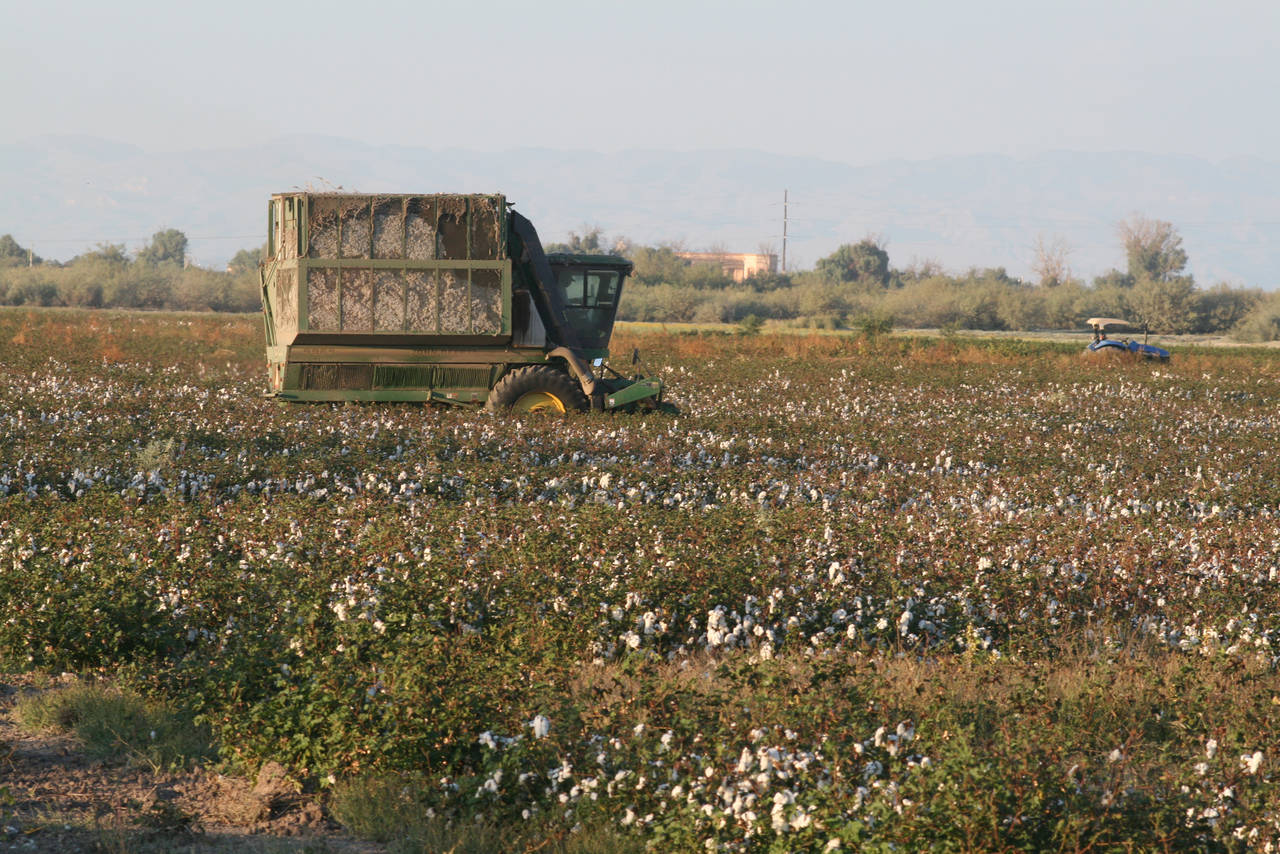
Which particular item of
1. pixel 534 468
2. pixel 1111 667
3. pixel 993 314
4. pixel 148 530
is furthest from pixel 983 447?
pixel 993 314

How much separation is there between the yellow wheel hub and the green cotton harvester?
15 mm

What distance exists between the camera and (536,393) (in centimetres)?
1806

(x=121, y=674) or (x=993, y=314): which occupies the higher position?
(x=993, y=314)

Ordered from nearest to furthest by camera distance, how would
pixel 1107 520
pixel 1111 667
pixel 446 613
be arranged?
pixel 1111 667, pixel 446 613, pixel 1107 520

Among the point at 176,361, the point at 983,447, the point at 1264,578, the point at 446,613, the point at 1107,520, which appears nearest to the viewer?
the point at 446,613

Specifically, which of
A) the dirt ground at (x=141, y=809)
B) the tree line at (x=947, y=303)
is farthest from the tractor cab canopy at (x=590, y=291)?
the tree line at (x=947, y=303)

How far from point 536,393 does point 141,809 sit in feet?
42.5

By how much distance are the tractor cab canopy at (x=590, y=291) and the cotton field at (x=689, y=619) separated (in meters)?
4.48

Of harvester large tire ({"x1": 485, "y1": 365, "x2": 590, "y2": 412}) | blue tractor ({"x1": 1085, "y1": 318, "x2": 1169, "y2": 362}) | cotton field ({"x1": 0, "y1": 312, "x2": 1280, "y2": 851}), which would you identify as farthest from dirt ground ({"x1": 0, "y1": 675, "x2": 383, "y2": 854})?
blue tractor ({"x1": 1085, "y1": 318, "x2": 1169, "y2": 362})

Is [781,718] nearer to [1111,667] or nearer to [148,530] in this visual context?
[1111,667]

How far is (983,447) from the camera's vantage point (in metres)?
16.0

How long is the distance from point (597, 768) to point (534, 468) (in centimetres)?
785

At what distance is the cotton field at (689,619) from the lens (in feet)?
15.6

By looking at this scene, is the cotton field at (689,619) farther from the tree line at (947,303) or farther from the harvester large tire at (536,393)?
the tree line at (947,303)
